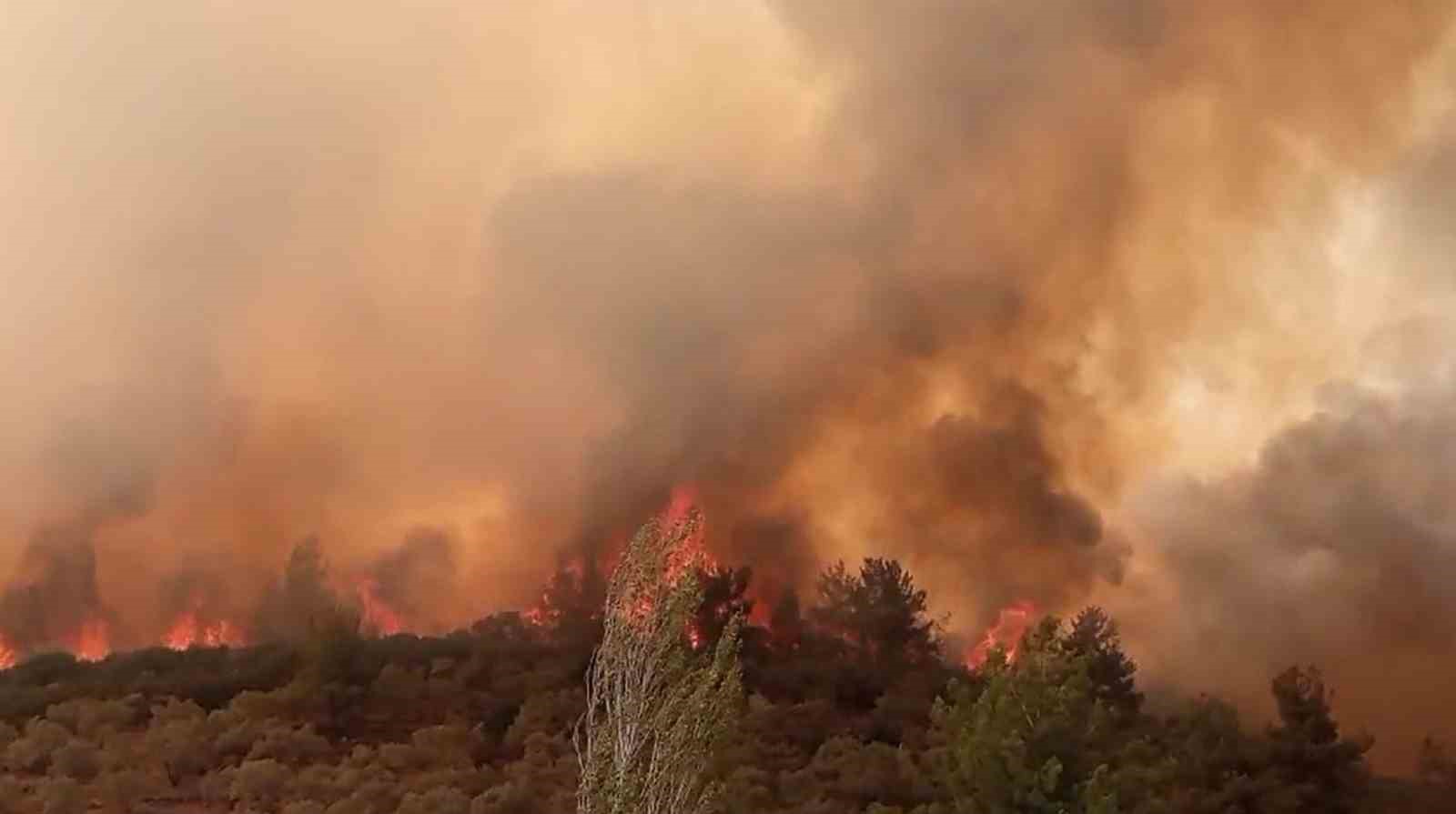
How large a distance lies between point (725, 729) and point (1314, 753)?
31.2m

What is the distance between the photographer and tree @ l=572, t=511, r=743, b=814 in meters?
19.5

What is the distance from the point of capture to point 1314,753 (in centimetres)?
4334

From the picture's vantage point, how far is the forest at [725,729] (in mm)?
27359

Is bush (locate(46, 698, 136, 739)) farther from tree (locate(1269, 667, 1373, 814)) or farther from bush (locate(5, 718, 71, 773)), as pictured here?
tree (locate(1269, 667, 1373, 814))

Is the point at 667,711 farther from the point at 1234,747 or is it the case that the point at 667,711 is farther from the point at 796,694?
the point at 796,694

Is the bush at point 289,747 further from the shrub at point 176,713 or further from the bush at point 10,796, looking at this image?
the bush at point 10,796

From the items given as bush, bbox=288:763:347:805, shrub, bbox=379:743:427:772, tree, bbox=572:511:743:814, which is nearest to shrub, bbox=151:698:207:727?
shrub, bbox=379:743:427:772

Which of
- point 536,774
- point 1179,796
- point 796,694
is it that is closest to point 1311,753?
point 1179,796

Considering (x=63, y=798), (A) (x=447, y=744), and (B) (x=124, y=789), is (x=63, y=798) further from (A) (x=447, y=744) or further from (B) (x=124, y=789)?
(A) (x=447, y=744)

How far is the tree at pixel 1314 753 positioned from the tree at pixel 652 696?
2984 centimetres

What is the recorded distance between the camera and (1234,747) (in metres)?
44.2

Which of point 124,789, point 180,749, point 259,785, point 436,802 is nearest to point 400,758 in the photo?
point 259,785

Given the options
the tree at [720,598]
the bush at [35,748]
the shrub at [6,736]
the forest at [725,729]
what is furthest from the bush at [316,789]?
the tree at [720,598]

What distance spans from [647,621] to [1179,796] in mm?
23658
